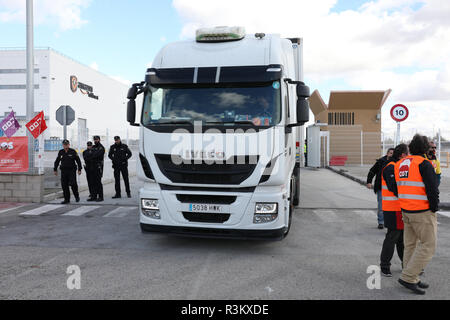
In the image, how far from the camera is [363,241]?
632cm

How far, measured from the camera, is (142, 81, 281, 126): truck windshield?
528 centimetres

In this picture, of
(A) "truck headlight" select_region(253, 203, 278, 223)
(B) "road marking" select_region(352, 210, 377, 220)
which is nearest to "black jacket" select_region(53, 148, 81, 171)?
(A) "truck headlight" select_region(253, 203, 278, 223)

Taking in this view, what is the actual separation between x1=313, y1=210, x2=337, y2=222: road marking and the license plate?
3791mm

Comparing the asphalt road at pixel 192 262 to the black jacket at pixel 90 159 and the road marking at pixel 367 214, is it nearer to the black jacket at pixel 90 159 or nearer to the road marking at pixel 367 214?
the road marking at pixel 367 214

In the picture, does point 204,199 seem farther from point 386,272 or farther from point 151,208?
point 386,272

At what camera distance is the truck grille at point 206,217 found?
5.20 metres

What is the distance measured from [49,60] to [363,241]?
5272cm

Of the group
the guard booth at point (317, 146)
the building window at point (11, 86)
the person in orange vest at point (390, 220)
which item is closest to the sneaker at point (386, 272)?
the person in orange vest at point (390, 220)

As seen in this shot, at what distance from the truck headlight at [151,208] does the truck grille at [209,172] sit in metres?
0.47

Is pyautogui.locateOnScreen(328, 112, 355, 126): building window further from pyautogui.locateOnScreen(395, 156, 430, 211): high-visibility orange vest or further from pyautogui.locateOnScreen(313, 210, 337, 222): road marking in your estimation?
pyautogui.locateOnScreen(395, 156, 430, 211): high-visibility orange vest

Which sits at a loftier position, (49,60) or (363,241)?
(49,60)

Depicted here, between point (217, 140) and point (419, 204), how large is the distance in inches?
102
